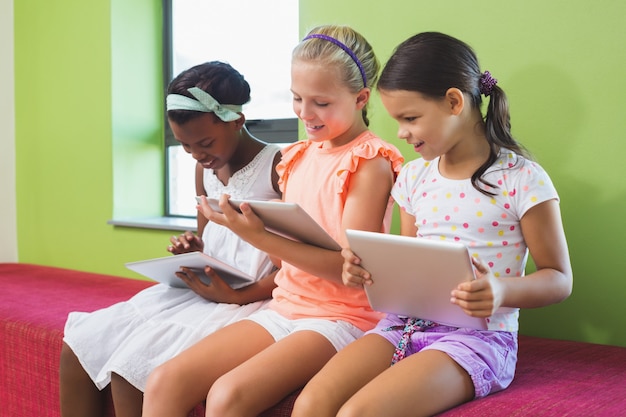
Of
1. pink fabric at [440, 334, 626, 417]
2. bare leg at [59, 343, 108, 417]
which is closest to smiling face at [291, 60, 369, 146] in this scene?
pink fabric at [440, 334, 626, 417]

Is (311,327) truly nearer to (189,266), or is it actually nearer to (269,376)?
(269,376)

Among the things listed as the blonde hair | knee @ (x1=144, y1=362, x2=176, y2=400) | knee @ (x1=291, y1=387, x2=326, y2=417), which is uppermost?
the blonde hair

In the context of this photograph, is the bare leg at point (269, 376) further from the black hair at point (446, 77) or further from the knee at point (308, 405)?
the black hair at point (446, 77)

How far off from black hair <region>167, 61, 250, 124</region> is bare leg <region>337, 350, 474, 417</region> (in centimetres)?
97

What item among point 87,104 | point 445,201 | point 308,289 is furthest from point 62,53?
point 445,201

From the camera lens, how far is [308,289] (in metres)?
1.63

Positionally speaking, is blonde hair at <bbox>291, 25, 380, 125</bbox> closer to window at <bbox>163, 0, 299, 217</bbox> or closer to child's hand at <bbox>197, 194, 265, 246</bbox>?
child's hand at <bbox>197, 194, 265, 246</bbox>

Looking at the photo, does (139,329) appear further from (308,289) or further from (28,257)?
(28,257)

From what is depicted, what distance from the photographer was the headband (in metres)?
1.87

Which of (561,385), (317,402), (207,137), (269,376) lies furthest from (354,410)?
(207,137)

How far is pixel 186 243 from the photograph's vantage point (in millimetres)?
1877

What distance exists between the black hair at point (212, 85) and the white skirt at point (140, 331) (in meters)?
0.51

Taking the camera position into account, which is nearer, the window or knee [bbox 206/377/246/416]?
knee [bbox 206/377/246/416]

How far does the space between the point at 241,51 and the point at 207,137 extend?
0.99 m
